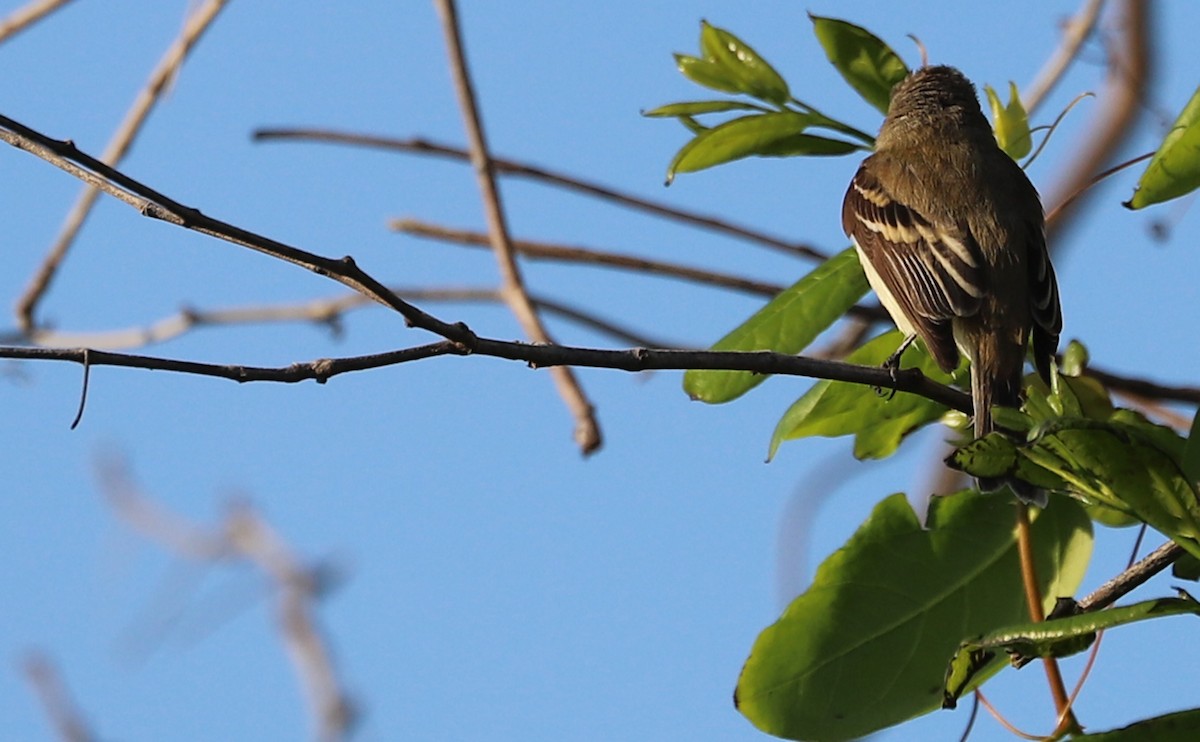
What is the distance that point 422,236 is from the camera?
14.8 ft

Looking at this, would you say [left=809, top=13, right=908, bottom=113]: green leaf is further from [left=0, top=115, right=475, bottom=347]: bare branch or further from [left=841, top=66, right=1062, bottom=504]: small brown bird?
[left=0, top=115, right=475, bottom=347]: bare branch

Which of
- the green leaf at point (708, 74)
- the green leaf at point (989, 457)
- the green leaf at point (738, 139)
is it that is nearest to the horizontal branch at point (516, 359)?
the green leaf at point (989, 457)

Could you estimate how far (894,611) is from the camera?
2902 millimetres

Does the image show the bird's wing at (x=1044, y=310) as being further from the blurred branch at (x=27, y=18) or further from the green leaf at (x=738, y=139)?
the blurred branch at (x=27, y=18)

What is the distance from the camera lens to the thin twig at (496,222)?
3678mm

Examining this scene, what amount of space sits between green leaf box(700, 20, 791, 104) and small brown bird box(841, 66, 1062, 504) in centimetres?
42

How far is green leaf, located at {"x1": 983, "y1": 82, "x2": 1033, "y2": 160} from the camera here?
3.48 m

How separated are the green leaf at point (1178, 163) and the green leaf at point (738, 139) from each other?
2.84 ft

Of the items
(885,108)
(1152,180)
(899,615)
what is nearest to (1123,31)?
(885,108)

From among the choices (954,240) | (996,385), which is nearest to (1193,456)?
(996,385)

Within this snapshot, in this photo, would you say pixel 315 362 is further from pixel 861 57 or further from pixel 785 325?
pixel 861 57

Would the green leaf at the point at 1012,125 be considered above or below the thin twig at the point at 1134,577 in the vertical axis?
above

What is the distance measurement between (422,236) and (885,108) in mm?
1552

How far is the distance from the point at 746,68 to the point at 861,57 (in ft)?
0.93
